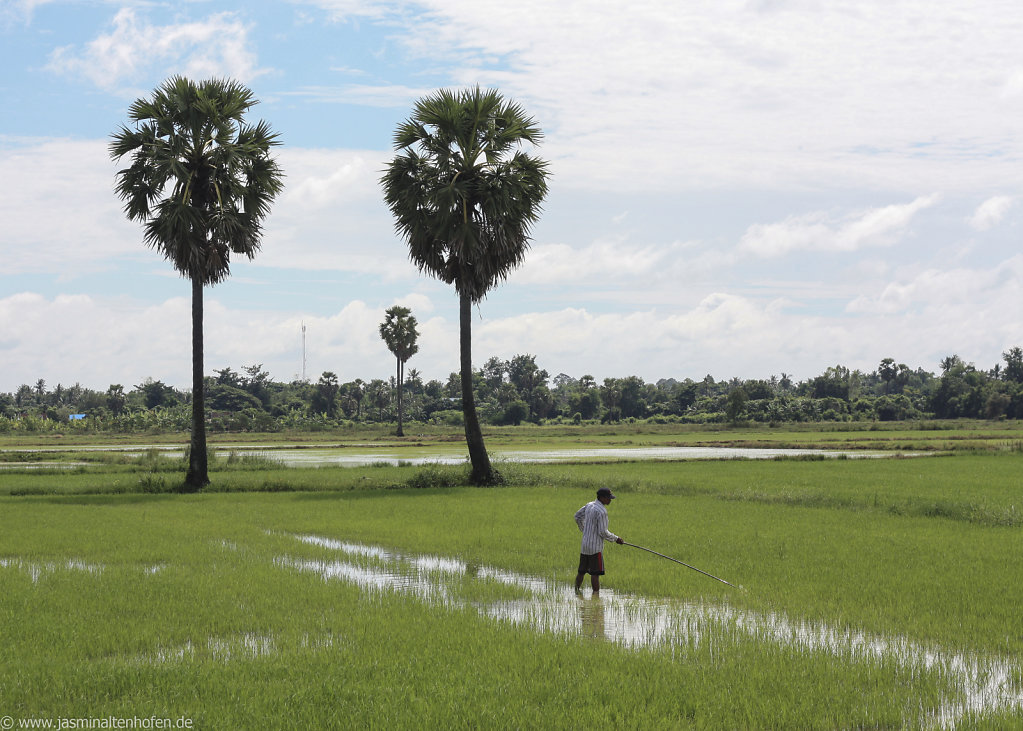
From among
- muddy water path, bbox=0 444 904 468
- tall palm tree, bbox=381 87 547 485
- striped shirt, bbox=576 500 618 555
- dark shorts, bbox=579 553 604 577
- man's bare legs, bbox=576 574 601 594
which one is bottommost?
muddy water path, bbox=0 444 904 468

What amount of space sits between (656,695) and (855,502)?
20898mm

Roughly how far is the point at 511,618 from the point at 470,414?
26.3 metres

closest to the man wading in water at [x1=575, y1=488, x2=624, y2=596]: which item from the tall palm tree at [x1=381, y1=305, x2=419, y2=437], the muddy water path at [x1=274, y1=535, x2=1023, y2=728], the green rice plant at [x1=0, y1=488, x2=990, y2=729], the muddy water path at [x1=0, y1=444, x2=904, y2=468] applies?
the muddy water path at [x1=274, y1=535, x2=1023, y2=728]

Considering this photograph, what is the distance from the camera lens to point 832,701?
9.13 m

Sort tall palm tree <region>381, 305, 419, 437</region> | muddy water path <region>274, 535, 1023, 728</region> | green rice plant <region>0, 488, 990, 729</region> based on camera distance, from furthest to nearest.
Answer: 1. tall palm tree <region>381, 305, 419, 437</region>
2. muddy water path <region>274, 535, 1023, 728</region>
3. green rice plant <region>0, 488, 990, 729</region>

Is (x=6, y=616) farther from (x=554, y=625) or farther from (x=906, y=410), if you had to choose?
(x=906, y=410)

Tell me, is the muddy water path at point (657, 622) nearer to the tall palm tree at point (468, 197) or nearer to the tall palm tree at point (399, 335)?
the tall palm tree at point (468, 197)

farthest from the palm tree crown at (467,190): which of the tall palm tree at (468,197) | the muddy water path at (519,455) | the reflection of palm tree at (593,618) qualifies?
the reflection of palm tree at (593,618)

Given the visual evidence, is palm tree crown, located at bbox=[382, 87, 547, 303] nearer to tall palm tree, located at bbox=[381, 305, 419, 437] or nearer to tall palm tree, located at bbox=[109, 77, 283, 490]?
tall palm tree, located at bbox=[109, 77, 283, 490]

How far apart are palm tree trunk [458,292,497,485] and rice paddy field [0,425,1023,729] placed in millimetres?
10556

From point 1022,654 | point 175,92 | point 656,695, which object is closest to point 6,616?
point 656,695

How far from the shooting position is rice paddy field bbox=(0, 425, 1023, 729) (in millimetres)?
8906

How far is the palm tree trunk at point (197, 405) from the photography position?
35781 millimetres

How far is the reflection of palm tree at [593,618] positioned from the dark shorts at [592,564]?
0.44 metres
